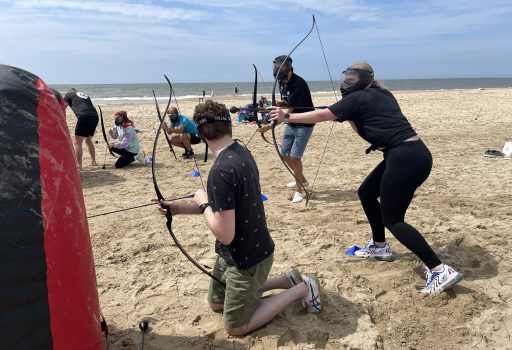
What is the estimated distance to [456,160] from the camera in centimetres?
800

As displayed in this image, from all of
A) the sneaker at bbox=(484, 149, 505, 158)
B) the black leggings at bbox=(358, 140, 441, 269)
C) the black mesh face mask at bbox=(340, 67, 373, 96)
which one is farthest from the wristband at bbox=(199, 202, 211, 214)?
the sneaker at bbox=(484, 149, 505, 158)

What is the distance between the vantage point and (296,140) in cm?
572

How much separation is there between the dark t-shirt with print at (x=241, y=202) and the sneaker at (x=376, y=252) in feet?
4.62

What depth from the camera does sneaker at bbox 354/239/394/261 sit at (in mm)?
3898

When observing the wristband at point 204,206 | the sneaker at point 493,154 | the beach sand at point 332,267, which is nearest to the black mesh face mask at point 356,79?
the beach sand at point 332,267

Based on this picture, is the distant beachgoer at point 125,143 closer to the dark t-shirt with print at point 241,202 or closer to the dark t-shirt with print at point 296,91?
the dark t-shirt with print at point 296,91

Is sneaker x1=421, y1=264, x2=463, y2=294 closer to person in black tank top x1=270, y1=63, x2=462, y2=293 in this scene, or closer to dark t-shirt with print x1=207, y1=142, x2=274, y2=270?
person in black tank top x1=270, y1=63, x2=462, y2=293

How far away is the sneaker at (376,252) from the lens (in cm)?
390

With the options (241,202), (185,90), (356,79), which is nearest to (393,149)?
(356,79)

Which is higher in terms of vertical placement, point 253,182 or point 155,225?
point 253,182

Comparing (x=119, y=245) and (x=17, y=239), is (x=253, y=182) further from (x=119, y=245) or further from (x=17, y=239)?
(x=119, y=245)

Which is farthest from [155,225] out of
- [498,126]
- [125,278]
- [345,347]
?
[498,126]

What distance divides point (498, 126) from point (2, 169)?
13.6 metres

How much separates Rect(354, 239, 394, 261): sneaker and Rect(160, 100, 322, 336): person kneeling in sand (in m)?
1.04
